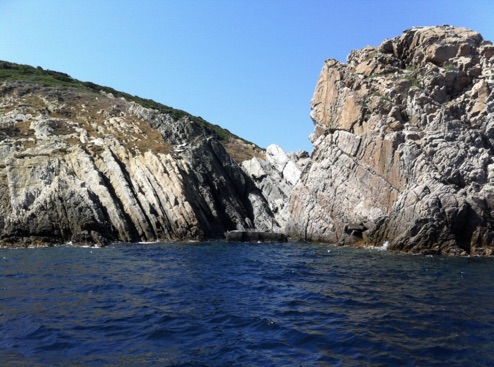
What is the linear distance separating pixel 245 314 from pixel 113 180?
1498 inches

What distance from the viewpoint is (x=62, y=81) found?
100750 millimetres

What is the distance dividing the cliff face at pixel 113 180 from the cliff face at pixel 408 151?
11799mm

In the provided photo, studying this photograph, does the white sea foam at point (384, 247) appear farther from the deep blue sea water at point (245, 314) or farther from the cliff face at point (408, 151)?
the deep blue sea water at point (245, 314)

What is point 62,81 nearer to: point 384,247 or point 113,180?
point 113,180

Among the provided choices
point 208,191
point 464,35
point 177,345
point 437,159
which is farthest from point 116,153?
point 177,345

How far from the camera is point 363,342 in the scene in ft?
43.0

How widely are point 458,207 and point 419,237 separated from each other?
4.01 m

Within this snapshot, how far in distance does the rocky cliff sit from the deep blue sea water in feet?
54.9

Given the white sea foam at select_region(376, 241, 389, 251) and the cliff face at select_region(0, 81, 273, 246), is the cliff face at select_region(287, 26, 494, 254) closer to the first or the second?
the white sea foam at select_region(376, 241, 389, 251)

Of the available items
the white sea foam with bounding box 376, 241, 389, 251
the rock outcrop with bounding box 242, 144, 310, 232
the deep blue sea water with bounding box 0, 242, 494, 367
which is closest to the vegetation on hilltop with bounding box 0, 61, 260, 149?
the rock outcrop with bounding box 242, 144, 310, 232

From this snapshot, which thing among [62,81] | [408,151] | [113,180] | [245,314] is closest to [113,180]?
[113,180]

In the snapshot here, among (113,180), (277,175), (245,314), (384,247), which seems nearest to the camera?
(245,314)

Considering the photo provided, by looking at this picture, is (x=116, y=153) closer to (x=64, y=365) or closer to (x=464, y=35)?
(x=464, y=35)

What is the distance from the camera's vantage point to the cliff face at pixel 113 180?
147ft
